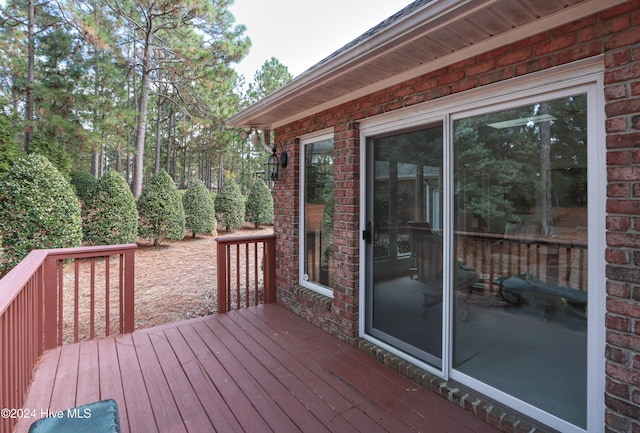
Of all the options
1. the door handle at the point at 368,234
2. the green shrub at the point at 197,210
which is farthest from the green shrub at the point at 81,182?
the door handle at the point at 368,234

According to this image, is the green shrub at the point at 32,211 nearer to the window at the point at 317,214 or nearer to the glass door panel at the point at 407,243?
the window at the point at 317,214

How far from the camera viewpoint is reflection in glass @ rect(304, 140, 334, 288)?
3.62 m

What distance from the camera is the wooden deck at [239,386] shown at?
207 cm

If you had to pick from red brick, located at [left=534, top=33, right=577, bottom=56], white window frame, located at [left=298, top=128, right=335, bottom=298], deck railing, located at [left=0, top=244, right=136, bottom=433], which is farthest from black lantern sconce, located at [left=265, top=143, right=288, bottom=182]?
red brick, located at [left=534, top=33, right=577, bottom=56]

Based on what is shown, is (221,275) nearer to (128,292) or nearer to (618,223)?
(128,292)

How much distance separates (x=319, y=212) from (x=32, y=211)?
570 centimetres

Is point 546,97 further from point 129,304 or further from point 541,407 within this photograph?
point 129,304

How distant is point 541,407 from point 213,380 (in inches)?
87.2

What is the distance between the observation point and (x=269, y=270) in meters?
4.47

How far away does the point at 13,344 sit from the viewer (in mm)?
2033

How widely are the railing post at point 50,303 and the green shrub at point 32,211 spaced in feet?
12.6

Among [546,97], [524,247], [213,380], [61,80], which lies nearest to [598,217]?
[524,247]

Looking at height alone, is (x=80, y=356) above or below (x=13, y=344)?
below

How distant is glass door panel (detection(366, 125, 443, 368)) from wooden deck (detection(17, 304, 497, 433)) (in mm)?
349
